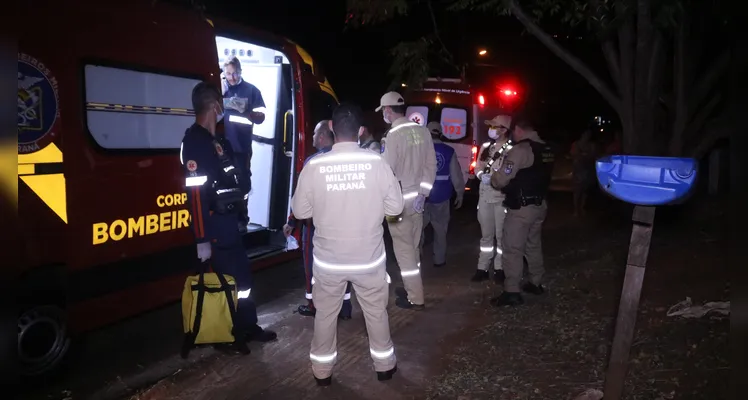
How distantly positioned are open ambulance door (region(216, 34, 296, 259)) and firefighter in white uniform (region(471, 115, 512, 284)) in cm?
227

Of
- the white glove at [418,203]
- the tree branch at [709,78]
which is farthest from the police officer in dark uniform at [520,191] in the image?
the tree branch at [709,78]

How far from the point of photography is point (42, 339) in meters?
4.66

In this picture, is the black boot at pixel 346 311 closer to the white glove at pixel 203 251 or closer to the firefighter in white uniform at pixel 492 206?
the white glove at pixel 203 251

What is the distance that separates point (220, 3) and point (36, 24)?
12966 millimetres

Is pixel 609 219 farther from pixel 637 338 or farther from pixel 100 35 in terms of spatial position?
pixel 100 35

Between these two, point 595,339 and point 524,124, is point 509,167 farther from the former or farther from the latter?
point 595,339

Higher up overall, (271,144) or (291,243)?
(271,144)

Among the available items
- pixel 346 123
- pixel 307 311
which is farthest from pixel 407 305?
pixel 346 123

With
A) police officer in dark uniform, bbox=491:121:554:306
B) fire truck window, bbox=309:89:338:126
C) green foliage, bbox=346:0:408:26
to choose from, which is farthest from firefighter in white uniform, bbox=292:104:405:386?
green foliage, bbox=346:0:408:26

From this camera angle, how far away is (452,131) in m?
14.6

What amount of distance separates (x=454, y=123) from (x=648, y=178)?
458 inches

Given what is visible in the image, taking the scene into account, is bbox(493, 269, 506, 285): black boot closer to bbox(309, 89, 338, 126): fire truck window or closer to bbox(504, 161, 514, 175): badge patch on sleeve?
bbox(504, 161, 514, 175): badge patch on sleeve

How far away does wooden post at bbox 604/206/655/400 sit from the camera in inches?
127

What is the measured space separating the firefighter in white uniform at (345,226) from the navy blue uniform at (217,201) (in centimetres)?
87
